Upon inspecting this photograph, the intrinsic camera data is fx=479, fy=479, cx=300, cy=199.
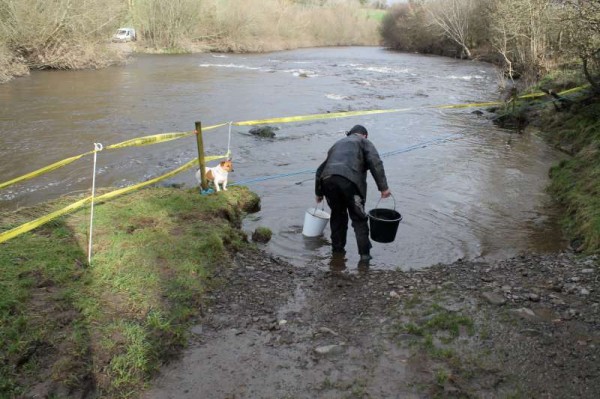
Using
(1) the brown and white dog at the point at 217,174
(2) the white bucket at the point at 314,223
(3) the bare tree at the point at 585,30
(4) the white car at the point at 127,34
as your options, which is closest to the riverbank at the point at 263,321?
(2) the white bucket at the point at 314,223

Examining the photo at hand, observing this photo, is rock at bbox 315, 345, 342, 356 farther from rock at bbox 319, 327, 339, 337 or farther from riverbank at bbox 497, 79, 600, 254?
riverbank at bbox 497, 79, 600, 254

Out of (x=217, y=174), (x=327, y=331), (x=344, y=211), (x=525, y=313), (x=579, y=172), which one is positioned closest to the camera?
(x=327, y=331)

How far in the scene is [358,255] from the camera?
22.4 feet

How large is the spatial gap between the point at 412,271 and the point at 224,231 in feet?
8.42

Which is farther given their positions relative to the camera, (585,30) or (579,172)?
(585,30)

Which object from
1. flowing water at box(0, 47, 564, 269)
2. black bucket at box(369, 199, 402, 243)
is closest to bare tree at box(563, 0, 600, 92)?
flowing water at box(0, 47, 564, 269)

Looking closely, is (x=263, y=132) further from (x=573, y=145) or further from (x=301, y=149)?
(x=573, y=145)

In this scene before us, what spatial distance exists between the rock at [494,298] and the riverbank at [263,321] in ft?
0.04

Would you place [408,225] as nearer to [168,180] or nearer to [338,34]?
[168,180]

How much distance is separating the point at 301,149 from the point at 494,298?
9298 millimetres

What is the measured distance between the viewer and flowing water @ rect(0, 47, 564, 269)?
303 inches

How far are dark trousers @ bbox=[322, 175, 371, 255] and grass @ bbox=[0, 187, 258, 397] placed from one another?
133 cm

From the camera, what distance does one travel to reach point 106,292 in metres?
4.72

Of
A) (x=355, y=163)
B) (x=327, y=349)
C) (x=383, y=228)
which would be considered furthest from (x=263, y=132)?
(x=327, y=349)
